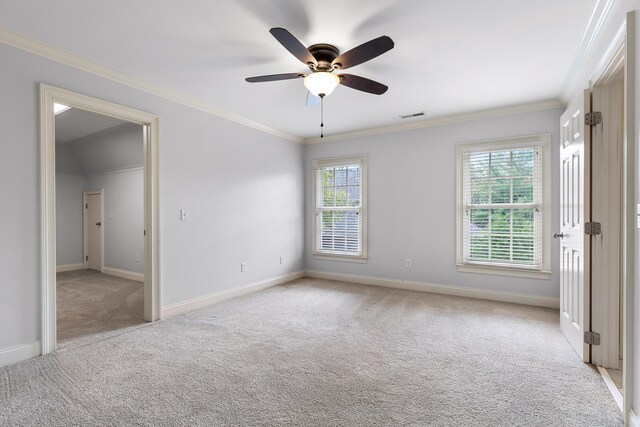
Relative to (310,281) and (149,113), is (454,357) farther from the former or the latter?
(149,113)

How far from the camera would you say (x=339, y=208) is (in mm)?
5395

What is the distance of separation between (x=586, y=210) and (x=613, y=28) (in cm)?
123

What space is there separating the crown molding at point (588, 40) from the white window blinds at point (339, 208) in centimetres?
277

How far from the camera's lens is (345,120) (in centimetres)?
459

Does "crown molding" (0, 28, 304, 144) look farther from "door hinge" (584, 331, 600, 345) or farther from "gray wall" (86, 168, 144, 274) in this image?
"door hinge" (584, 331, 600, 345)

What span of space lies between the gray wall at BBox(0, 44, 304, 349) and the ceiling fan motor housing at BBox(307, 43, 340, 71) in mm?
1924

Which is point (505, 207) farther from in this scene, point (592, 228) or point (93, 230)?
point (93, 230)

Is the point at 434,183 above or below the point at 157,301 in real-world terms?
above

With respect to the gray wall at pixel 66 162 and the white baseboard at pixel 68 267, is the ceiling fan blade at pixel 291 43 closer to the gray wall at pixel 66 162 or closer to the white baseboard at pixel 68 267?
the gray wall at pixel 66 162

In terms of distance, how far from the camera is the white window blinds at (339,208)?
524cm

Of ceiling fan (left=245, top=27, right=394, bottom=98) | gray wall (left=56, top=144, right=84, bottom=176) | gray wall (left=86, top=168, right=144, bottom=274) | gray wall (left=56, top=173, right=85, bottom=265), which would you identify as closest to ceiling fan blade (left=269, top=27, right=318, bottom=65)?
ceiling fan (left=245, top=27, right=394, bottom=98)

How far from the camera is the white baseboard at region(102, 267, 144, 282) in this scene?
5.42 metres

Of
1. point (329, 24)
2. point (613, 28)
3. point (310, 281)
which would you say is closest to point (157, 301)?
point (310, 281)

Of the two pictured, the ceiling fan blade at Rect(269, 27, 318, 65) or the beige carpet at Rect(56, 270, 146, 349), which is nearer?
the ceiling fan blade at Rect(269, 27, 318, 65)
